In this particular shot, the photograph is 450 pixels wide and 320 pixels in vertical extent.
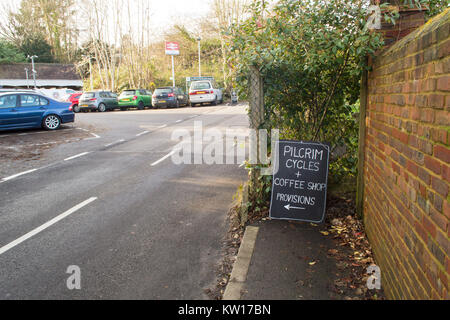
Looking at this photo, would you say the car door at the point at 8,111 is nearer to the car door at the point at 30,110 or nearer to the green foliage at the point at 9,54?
the car door at the point at 30,110

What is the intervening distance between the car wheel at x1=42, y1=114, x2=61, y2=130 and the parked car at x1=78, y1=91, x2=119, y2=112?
12256 millimetres

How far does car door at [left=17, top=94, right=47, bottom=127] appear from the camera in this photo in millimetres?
13859

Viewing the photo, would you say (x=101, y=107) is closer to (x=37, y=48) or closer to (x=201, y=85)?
(x=201, y=85)

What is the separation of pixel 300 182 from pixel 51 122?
13402 millimetres

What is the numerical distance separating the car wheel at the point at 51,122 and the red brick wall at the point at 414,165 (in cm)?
1437

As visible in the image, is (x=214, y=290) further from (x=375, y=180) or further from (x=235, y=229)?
(x=375, y=180)

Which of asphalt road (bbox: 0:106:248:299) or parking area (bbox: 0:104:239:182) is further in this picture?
parking area (bbox: 0:104:239:182)

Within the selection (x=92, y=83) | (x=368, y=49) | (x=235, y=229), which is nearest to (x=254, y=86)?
(x=368, y=49)

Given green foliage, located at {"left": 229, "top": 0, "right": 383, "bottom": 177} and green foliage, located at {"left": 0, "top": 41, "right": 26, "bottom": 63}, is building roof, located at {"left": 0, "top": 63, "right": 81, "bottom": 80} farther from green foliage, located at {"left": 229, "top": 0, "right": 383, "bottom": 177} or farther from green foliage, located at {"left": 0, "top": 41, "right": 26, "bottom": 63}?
green foliage, located at {"left": 229, "top": 0, "right": 383, "bottom": 177}

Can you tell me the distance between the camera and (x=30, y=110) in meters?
14.2

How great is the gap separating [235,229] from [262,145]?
1.22 metres

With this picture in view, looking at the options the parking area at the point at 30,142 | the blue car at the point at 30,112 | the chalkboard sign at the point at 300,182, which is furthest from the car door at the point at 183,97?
the chalkboard sign at the point at 300,182

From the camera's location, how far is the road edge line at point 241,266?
3.19m

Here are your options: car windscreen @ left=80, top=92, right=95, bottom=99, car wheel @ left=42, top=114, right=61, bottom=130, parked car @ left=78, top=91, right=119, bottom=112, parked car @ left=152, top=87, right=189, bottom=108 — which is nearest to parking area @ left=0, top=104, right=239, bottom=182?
car wheel @ left=42, top=114, right=61, bottom=130
